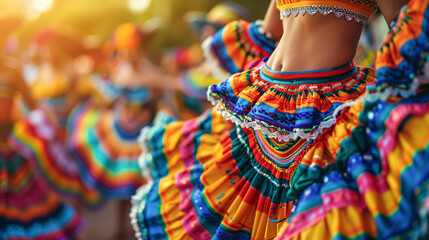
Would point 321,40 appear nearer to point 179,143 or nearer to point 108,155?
point 179,143

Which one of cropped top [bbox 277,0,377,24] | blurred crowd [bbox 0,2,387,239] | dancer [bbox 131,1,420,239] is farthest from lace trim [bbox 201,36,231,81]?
blurred crowd [bbox 0,2,387,239]

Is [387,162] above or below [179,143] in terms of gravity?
above

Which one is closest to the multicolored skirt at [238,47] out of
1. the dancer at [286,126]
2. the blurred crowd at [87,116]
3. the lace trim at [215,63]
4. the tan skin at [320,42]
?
the lace trim at [215,63]

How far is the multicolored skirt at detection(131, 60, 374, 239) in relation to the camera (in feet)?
5.79

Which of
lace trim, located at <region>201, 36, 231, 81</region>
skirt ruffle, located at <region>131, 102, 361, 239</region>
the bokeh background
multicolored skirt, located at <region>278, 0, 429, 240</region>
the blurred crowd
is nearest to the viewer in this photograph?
multicolored skirt, located at <region>278, 0, 429, 240</region>

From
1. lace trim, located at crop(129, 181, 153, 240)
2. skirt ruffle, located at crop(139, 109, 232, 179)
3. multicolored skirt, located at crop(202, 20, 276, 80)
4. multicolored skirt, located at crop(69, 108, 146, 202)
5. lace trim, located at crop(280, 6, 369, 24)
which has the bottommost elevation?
multicolored skirt, located at crop(69, 108, 146, 202)

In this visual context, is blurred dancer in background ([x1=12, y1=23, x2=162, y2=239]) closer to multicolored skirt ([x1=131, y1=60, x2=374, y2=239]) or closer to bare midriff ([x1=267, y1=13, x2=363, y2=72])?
multicolored skirt ([x1=131, y1=60, x2=374, y2=239])

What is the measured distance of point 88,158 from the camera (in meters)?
5.16

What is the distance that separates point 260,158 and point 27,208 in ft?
7.83

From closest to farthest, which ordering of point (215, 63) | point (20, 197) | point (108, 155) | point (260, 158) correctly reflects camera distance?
point (260, 158)
point (215, 63)
point (20, 197)
point (108, 155)

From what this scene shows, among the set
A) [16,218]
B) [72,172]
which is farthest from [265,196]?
[72,172]

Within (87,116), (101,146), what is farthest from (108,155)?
(87,116)

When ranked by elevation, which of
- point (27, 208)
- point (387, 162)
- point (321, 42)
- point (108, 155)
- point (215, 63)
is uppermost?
point (321, 42)

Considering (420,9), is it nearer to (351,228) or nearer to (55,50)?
(351,228)
